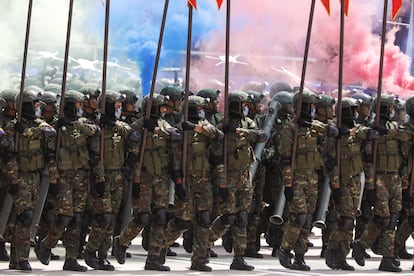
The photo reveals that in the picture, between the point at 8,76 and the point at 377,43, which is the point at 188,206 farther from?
the point at 377,43

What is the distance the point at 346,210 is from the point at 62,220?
333 centimetres

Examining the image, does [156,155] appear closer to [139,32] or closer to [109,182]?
[109,182]

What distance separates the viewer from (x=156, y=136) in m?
15.9

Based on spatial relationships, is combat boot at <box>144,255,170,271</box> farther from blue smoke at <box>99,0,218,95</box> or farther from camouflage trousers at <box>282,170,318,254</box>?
blue smoke at <box>99,0,218,95</box>

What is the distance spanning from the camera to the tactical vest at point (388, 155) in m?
16.7

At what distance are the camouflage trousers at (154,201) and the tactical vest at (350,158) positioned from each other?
84.5 inches

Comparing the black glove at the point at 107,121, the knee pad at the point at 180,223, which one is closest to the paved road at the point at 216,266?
the knee pad at the point at 180,223

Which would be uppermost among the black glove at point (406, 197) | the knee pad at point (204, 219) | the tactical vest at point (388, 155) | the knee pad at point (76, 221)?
the tactical vest at point (388, 155)

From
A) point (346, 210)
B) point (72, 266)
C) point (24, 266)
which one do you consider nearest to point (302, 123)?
point (346, 210)

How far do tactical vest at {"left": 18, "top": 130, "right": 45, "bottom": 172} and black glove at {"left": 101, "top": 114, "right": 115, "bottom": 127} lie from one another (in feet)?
3.03

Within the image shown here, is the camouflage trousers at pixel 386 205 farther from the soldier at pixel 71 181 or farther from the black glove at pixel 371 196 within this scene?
the soldier at pixel 71 181

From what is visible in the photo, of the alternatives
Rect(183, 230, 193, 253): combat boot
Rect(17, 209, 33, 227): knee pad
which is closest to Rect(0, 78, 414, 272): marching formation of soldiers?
Rect(17, 209, 33, 227): knee pad

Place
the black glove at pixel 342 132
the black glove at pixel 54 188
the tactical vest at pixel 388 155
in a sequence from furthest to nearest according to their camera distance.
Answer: the tactical vest at pixel 388 155 → the black glove at pixel 342 132 → the black glove at pixel 54 188

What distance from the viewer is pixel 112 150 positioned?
1590 cm
